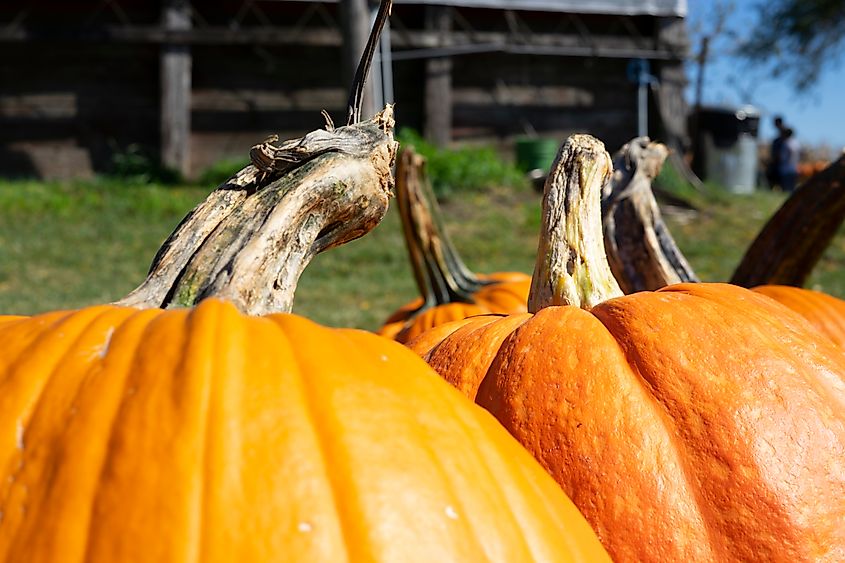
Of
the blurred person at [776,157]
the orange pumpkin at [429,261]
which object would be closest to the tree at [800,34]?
the blurred person at [776,157]

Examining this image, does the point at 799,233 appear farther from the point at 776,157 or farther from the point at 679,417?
the point at 776,157

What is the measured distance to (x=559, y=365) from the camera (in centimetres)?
130

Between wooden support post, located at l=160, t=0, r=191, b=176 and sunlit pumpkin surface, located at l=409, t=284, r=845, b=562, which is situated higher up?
wooden support post, located at l=160, t=0, r=191, b=176

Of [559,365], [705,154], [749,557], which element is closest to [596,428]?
[559,365]

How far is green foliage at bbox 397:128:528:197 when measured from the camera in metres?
11.1

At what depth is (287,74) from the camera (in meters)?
12.6

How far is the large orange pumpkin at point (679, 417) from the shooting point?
3.96 feet

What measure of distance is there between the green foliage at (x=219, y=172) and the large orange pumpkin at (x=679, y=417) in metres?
10.3

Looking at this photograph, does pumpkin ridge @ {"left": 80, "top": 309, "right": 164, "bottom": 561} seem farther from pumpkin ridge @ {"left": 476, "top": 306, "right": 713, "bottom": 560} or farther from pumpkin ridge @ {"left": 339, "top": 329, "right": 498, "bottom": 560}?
pumpkin ridge @ {"left": 476, "top": 306, "right": 713, "bottom": 560}

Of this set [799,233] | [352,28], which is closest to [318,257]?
[352,28]

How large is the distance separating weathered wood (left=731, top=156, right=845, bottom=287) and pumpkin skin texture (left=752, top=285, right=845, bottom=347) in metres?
0.36

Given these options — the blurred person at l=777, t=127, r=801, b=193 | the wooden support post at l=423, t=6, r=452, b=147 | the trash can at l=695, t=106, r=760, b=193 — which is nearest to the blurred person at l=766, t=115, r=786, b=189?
the blurred person at l=777, t=127, r=801, b=193

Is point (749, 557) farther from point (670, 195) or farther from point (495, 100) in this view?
point (495, 100)

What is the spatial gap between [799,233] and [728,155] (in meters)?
12.5
